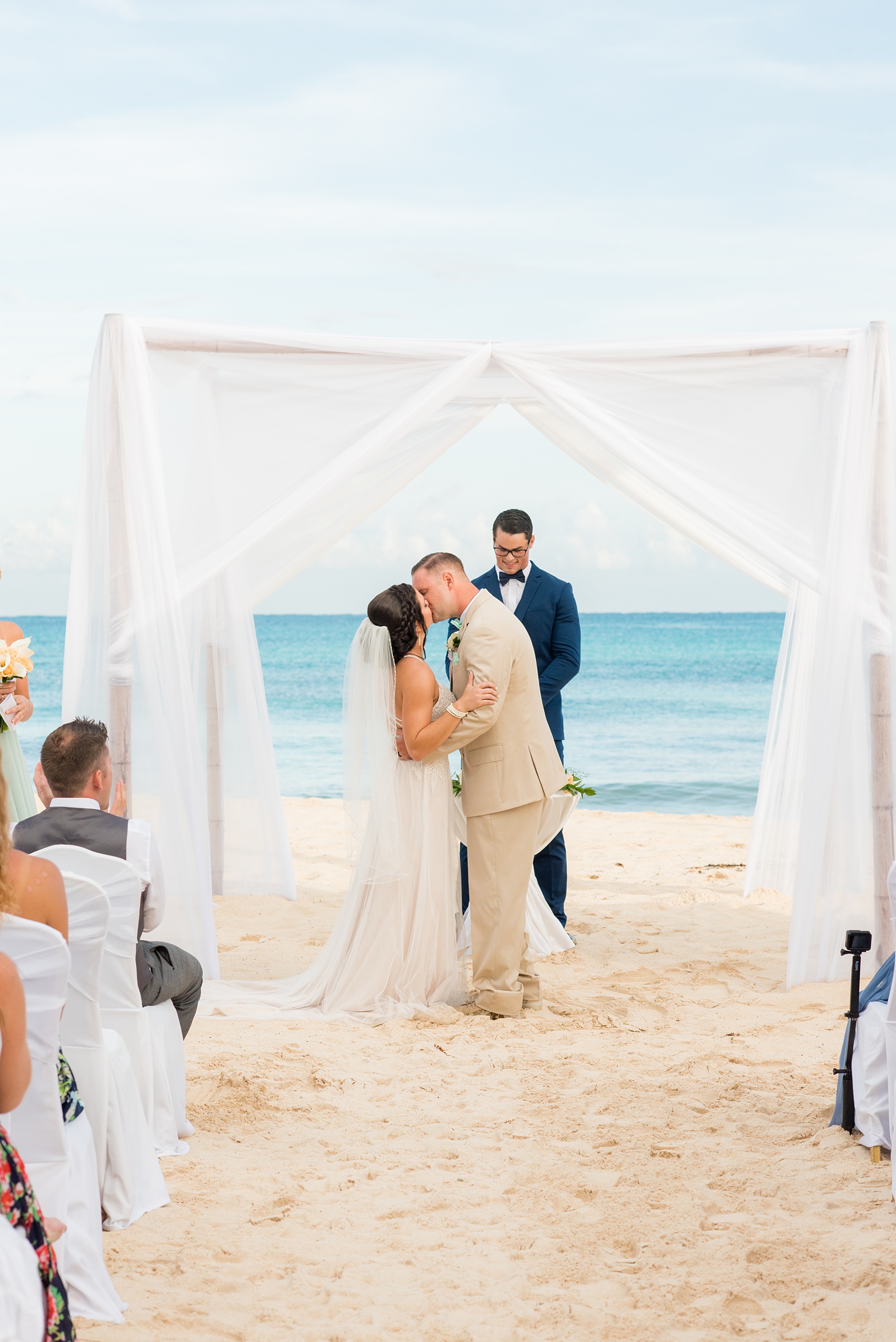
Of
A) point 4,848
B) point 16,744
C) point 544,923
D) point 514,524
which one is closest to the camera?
point 4,848

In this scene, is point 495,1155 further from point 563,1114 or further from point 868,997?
point 868,997

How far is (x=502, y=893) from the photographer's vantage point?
4266mm

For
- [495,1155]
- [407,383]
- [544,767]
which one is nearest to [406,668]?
[544,767]

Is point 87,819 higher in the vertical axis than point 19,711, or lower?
lower

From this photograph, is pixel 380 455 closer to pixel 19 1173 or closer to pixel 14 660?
Result: pixel 14 660

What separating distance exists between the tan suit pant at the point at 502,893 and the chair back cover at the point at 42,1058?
94.1 inches

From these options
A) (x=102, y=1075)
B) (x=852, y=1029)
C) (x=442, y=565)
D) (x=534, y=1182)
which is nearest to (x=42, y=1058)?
(x=102, y=1075)

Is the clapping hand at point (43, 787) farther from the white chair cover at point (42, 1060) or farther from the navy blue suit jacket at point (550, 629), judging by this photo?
the navy blue suit jacket at point (550, 629)

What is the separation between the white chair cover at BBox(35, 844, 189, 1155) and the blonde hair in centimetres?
69

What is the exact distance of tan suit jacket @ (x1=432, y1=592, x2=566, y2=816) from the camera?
4.16 metres

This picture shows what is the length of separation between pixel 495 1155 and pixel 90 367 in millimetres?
3254

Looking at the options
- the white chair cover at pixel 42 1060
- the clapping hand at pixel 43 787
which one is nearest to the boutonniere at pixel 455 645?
the clapping hand at pixel 43 787

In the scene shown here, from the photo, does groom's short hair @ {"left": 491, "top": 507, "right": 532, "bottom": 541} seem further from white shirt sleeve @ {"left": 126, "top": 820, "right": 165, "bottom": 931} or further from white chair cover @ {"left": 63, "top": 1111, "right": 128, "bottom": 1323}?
white chair cover @ {"left": 63, "top": 1111, "right": 128, "bottom": 1323}

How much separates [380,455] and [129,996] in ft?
8.71
